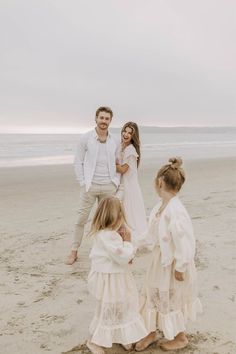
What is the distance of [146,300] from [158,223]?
24.5 inches

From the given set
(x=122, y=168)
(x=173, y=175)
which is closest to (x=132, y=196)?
(x=122, y=168)

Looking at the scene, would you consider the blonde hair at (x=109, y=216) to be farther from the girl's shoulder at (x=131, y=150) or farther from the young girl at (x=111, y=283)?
the girl's shoulder at (x=131, y=150)

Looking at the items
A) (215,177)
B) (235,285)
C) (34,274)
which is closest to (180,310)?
(235,285)

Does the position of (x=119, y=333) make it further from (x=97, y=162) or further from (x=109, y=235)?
(x=97, y=162)

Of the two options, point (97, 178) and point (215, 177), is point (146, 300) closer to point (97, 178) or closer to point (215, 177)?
point (97, 178)

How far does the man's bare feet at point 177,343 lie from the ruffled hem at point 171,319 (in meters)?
0.14

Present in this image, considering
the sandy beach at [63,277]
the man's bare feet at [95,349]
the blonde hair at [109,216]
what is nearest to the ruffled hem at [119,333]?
the man's bare feet at [95,349]

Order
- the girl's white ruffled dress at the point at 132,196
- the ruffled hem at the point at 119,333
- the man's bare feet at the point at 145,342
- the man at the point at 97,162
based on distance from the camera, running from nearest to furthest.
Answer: the ruffled hem at the point at 119,333 → the man's bare feet at the point at 145,342 → the man at the point at 97,162 → the girl's white ruffled dress at the point at 132,196

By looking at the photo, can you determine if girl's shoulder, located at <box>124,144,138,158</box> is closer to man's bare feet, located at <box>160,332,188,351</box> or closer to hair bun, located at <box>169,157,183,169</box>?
hair bun, located at <box>169,157,183,169</box>

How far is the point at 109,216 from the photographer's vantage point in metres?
3.08

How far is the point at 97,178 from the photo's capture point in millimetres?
5258

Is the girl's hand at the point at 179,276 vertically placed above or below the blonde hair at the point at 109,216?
below

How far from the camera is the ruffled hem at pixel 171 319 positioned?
3158 millimetres

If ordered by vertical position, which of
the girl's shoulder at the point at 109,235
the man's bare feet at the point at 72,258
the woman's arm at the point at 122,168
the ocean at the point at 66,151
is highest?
the woman's arm at the point at 122,168
